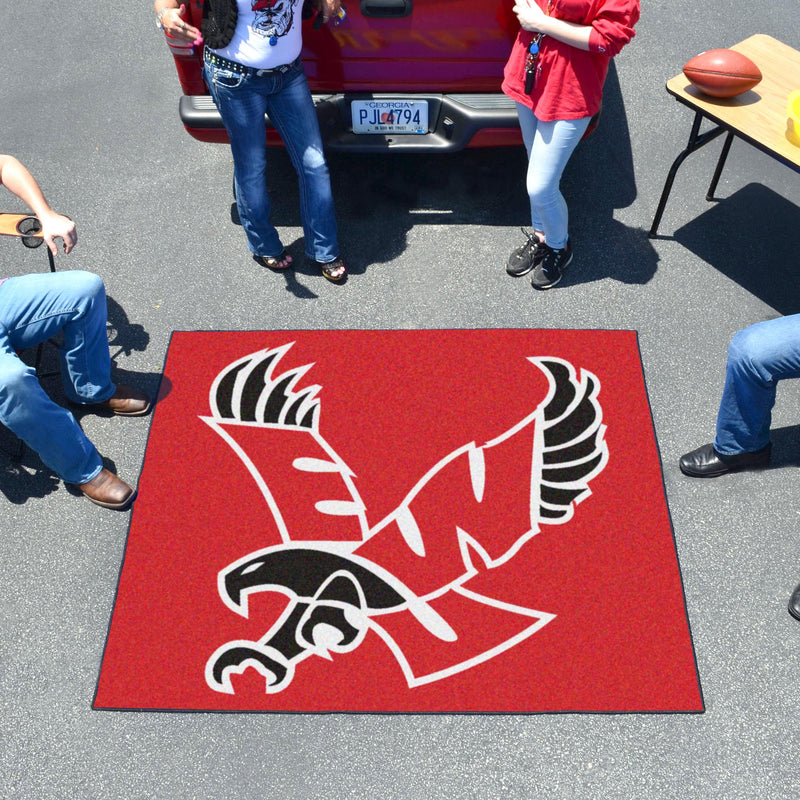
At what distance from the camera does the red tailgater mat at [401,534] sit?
2717 mm

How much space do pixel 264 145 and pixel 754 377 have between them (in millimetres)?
2127

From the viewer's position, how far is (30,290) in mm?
2984

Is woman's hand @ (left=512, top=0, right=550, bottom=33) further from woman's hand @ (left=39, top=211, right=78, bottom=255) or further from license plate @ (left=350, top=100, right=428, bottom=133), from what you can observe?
woman's hand @ (left=39, top=211, right=78, bottom=255)

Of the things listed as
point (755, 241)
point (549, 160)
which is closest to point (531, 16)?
point (549, 160)

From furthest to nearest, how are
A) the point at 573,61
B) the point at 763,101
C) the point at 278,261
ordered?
the point at 278,261 < the point at 763,101 < the point at 573,61

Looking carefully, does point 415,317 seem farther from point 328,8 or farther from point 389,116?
point 328,8

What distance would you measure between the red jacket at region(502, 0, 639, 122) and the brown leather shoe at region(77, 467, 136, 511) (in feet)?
7.07

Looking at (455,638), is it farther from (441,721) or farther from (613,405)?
(613,405)

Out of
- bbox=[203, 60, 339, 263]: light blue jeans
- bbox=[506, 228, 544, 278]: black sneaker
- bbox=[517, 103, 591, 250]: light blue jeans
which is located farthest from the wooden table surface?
bbox=[203, 60, 339, 263]: light blue jeans

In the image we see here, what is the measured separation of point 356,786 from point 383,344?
5.82 feet

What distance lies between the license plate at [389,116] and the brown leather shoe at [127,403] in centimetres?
149

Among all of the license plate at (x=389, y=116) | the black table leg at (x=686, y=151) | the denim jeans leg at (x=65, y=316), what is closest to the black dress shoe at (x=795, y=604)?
the black table leg at (x=686, y=151)

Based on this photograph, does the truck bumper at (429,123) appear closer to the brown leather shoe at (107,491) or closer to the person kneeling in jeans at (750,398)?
the person kneeling in jeans at (750,398)

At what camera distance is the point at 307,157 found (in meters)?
3.47
